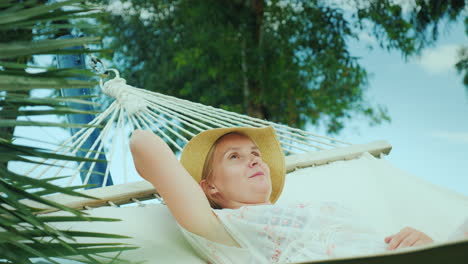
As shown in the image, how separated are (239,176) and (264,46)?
16.1 feet

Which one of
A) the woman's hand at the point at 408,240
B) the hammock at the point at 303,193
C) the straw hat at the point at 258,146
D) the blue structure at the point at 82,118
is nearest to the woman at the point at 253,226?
the woman's hand at the point at 408,240

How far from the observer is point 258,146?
1.73m

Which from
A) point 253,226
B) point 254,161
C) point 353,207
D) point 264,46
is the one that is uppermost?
point 264,46

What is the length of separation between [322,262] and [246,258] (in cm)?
54

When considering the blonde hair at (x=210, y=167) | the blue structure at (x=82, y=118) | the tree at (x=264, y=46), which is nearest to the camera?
the blonde hair at (x=210, y=167)

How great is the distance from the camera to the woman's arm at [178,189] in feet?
4.17

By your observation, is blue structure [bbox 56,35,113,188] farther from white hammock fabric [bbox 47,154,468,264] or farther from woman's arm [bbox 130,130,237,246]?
woman's arm [bbox 130,130,237,246]

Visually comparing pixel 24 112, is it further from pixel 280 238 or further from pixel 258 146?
pixel 258 146

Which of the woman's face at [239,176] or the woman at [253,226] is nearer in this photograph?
the woman at [253,226]

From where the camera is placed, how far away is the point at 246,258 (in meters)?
1.28

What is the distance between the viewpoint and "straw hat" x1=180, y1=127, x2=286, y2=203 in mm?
1603

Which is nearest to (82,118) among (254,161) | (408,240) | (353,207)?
(254,161)

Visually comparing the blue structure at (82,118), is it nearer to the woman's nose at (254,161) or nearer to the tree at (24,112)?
the woman's nose at (254,161)

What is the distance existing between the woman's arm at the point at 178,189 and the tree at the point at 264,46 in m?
4.55
